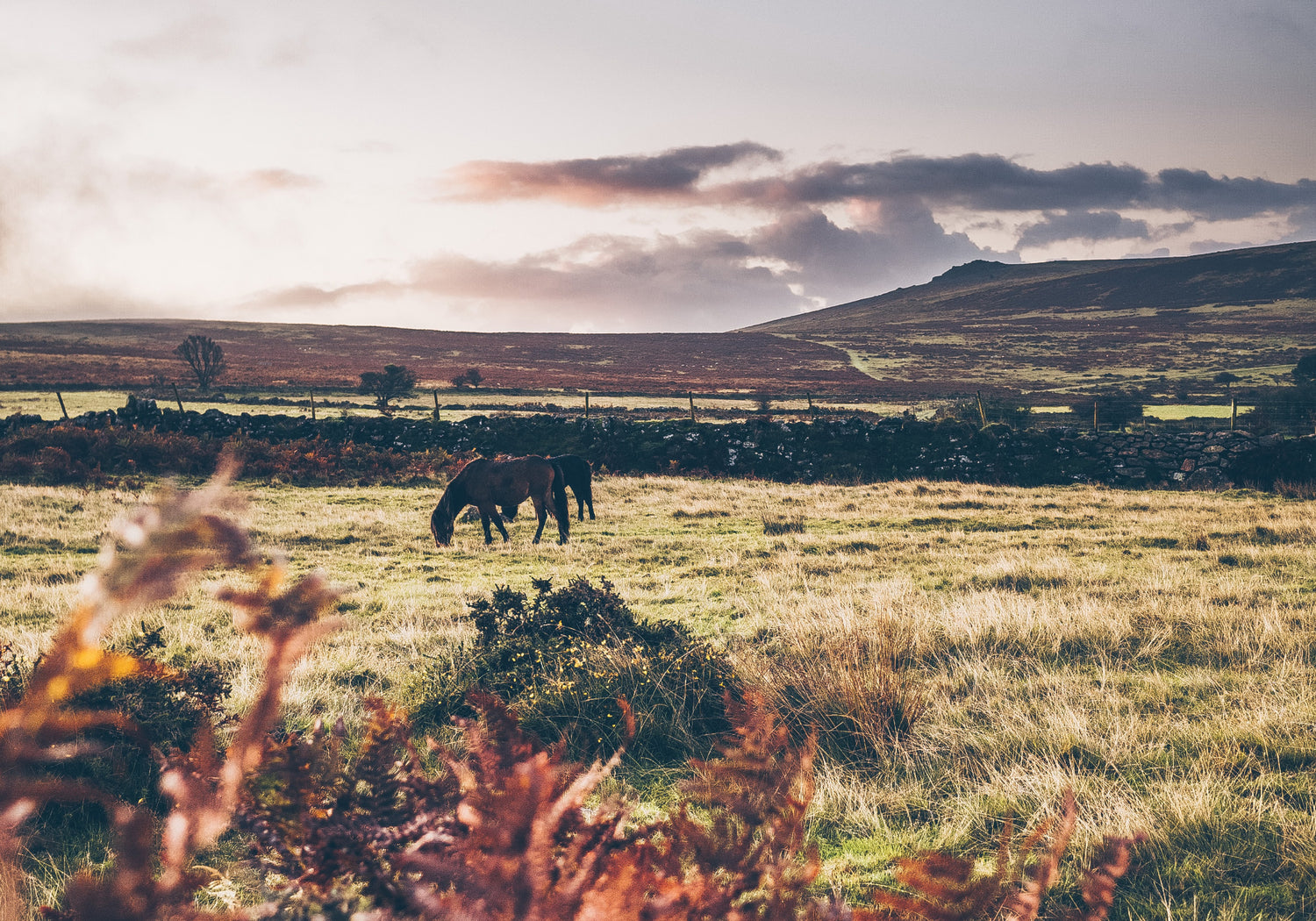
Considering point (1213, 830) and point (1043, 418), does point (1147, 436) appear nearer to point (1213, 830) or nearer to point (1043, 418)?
point (1043, 418)

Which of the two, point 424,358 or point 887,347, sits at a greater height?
point 424,358

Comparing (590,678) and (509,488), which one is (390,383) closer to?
(509,488)

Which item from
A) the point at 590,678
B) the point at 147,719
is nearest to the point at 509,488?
the point at 590,678

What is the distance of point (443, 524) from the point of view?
1158 cm

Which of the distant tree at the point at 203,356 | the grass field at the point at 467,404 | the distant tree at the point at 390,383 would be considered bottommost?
the grass field at the point at 467,404

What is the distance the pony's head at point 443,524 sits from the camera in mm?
11469

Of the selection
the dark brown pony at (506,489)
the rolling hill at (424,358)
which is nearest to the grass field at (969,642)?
the dark brown pony at (506,489)

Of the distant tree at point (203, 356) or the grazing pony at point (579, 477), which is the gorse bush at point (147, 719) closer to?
the grazing pony at point (579, 477)

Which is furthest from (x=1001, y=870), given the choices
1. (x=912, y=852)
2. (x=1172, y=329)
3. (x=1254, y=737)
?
(x=1172, y=329)

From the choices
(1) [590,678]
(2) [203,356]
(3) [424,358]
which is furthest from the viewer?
(3) [424,358]

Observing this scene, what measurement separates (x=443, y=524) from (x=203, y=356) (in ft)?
156

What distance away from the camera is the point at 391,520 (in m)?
13.4

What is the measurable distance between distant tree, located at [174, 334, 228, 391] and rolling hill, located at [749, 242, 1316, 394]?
153 ft

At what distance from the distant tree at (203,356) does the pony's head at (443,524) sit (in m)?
43.0
